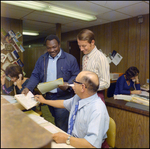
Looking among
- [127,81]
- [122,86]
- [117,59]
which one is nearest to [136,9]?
[117,59]

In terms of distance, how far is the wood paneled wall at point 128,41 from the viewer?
3.30 meters

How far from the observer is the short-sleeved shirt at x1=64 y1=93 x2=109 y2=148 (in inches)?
33.0

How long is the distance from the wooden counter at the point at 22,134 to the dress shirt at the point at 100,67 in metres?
1.06

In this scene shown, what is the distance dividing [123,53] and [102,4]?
153cm

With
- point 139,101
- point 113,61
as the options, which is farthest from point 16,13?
point 139,101

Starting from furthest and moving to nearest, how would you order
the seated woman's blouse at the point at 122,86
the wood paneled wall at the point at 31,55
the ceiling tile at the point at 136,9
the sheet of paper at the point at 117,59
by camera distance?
the sheet of paper at the point at 117,59 → the ceiling tile at the point at 136,9 → the seated woman's blouse at the point at 122,86 → the wood paneled wall at the point at 31,55

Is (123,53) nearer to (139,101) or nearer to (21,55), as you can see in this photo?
(139,101)

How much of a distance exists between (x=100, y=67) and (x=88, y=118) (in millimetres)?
667

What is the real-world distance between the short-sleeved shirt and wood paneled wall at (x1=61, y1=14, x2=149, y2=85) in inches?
109

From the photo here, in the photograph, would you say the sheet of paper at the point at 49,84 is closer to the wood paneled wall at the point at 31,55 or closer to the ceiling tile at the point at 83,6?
the wood paneled wall at the point at 31,55

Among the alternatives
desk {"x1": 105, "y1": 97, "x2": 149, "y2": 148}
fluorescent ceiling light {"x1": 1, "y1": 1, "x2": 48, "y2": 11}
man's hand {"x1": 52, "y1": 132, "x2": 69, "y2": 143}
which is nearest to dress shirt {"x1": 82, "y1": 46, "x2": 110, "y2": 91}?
desk {"x1": 105, "y1": 97, "x2": 149, "y2": 148}

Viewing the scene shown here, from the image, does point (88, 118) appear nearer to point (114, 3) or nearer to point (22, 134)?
point (22, 134)

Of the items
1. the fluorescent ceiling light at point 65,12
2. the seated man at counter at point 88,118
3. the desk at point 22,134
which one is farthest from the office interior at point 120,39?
the desk at point 22,134

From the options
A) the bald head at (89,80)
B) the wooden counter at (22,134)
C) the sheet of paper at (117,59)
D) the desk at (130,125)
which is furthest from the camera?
the sheet of paper at (117,59)
